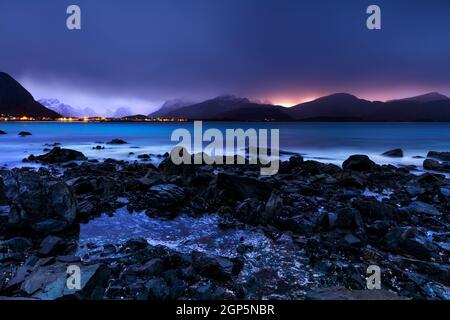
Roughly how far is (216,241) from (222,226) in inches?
41.3

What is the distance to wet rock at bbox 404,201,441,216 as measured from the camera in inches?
387

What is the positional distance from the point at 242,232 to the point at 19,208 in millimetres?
6665

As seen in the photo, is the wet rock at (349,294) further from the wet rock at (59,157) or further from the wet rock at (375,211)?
the wet rock at (59,157)

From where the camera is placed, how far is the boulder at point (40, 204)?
7.95 meters

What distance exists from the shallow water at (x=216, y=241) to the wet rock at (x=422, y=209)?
5.58 metres

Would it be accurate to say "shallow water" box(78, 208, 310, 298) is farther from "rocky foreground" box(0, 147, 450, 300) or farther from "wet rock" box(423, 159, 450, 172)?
"wet rock" box(423, 159, 450, 172)

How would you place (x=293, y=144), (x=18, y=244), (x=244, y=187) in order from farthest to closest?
(x=293, y=144), (x=244, y=187), (x=18, y=244)

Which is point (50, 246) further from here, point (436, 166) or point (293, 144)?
point (293, 144)

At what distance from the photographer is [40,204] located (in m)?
8.27

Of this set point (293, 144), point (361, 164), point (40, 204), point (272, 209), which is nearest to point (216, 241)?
point (272, 209)

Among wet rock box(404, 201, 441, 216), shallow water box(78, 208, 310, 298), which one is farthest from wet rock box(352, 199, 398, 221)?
shallow water box(78, 208, 310, 298)

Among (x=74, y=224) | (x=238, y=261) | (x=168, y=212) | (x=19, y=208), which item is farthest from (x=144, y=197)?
(x=238, y=261)

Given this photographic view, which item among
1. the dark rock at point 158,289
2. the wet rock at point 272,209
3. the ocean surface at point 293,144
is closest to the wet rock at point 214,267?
the dark rock at point 158,289
